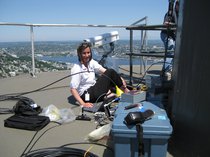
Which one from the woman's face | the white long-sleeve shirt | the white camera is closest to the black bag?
the white long-sleeve shirt

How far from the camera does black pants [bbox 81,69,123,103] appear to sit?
301 cm

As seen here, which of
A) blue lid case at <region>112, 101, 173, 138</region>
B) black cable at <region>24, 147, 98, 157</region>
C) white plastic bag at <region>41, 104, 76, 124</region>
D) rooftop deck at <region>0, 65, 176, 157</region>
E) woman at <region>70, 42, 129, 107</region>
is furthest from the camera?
woman at <region>70, 42, 129, 107</region>

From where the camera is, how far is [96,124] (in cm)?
242

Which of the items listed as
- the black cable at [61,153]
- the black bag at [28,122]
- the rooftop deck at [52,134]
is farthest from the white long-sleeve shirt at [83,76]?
the black cable at [61,153]

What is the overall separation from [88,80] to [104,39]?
1.40 metres

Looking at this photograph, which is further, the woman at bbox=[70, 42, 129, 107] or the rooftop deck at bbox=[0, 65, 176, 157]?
the woman at bbox=[70, 42, 129, 107]

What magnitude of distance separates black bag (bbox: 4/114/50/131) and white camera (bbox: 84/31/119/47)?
199 centimetres

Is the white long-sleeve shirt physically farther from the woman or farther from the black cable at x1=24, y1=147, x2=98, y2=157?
the black cable at x1=24, y1=147, x2=98, y2=157

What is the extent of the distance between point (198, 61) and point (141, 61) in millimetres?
3607

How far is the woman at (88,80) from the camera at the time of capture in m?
2.99

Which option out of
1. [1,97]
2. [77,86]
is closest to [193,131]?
[77,86]

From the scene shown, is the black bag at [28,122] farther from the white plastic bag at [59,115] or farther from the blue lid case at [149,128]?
the blue lid case at [149,128]

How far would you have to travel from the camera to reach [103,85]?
3.08m

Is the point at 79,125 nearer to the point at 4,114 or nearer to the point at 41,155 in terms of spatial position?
the point at 41,155
